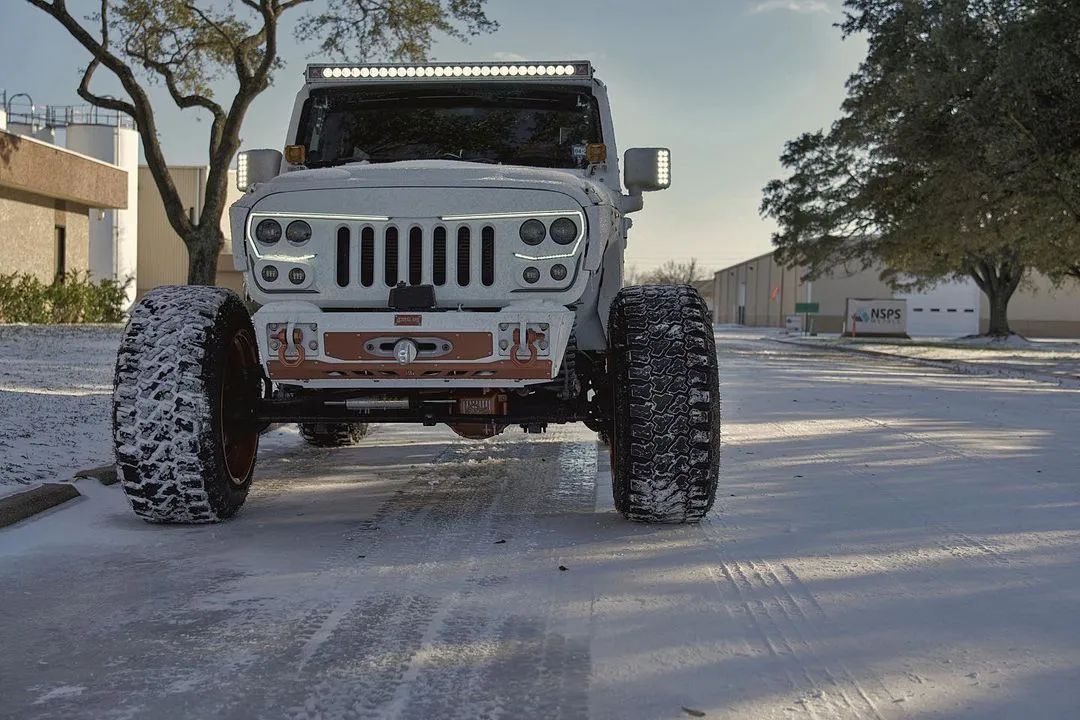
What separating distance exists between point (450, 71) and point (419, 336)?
7.61 feet

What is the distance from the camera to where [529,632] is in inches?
136

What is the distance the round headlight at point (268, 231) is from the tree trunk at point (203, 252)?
1729cm

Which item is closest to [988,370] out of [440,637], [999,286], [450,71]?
[450,71]

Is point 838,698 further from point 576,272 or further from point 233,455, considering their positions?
point 233,455

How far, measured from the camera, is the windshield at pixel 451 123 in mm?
6316

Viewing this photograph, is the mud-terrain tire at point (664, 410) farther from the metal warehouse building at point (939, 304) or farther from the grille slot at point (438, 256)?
the metal warehouse building at point (939, 304)

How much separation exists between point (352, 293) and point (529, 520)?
4.54ft

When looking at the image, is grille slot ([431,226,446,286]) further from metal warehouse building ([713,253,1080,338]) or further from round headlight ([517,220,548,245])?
metal warehouse building ([713,253,1080,338])

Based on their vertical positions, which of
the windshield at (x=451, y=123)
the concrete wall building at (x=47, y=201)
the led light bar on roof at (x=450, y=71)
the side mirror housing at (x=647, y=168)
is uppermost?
the concrete wall building at (x=47, y=201)

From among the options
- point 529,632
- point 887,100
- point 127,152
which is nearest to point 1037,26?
point 887,100

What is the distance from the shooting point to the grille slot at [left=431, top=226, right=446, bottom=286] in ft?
16.1

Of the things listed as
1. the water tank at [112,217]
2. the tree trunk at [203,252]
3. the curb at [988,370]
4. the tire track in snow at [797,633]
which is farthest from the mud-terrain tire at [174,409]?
the water tank at [112,217]

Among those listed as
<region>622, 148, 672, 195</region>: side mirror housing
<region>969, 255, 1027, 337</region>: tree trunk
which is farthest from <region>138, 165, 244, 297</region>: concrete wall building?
<region>622, 148, 672, 195</region>: side mirror housing

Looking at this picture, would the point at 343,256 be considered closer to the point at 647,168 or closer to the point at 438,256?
the point at 438,256
